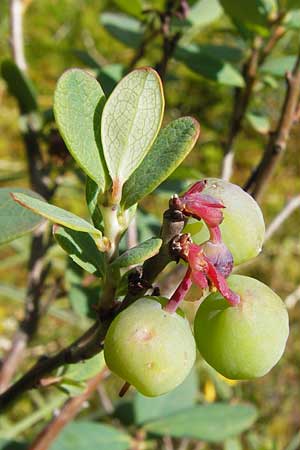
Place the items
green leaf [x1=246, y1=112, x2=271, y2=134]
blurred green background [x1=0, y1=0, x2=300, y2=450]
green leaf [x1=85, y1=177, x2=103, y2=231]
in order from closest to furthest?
green leaf [x1=85, y1=177, x2=103, y2=231] < green leaf [x1=246, y1=112, x2=271, y2=134] < blurred green background [x1=0, y1=0, x2=300, y2=450]

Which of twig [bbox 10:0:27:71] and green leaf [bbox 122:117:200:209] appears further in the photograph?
twig [bbox 10:0:27:71]

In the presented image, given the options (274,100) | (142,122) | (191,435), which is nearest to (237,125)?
(191,435)

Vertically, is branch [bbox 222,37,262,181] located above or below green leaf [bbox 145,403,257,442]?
above

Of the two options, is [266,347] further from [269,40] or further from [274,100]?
[274,100]

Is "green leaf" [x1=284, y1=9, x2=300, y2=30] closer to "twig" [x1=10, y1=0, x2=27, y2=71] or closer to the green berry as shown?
"twig" [x1=10, y1=0, x2=27, y2=71]

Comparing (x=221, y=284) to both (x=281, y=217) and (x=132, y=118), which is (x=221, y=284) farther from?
(x=281, y=217)

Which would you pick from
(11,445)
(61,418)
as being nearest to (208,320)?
(61,418)

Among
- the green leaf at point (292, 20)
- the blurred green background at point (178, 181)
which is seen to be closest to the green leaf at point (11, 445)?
the blurred green background at point (178, 181)

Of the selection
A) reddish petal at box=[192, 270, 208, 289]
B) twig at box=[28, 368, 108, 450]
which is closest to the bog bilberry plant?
reddish petal at box=[192, 270, 208, 289]
